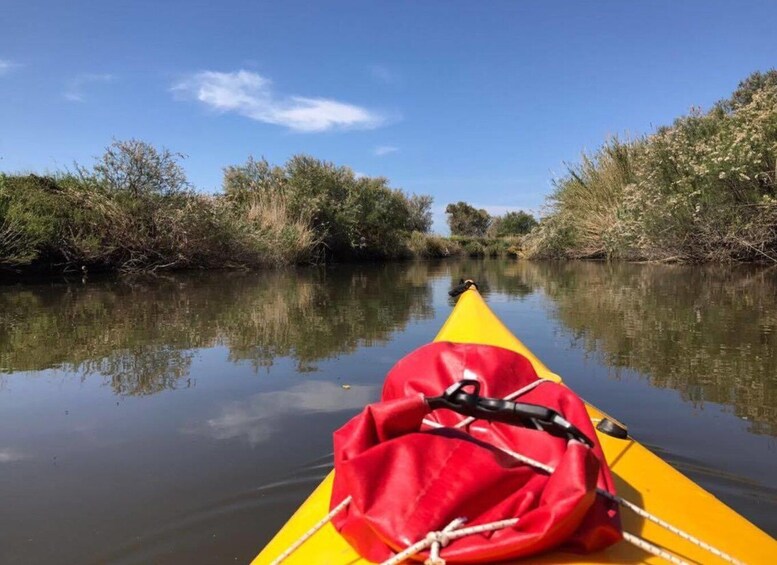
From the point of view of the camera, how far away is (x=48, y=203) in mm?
13141

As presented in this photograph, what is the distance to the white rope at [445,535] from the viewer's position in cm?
102

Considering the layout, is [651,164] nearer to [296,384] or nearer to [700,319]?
[700,319]

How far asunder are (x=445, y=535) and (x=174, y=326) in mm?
6075

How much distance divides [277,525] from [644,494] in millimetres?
1311

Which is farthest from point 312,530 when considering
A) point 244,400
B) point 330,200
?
point 330,200

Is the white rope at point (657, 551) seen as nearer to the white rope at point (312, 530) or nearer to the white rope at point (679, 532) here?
the white rope at point (679, 532)

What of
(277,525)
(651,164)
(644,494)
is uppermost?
(651,164)

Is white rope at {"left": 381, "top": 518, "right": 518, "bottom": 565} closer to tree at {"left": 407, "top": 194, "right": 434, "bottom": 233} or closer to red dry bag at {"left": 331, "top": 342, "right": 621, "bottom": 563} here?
red dry bag at {"left": 331, "top": 342, "right": 621, "bottom": 563}

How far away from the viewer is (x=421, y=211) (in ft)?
141

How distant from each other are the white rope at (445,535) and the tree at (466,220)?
4987cm

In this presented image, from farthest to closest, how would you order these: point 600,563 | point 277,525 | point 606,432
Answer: point 277,525 → point 606,432 → point 600,563

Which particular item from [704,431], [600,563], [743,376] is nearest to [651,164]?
[743,376]

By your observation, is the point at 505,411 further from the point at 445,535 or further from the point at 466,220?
the point at 466,220

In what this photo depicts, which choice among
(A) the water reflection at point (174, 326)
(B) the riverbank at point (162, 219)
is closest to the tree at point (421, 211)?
(B) the riverbank at point (162, 219)
